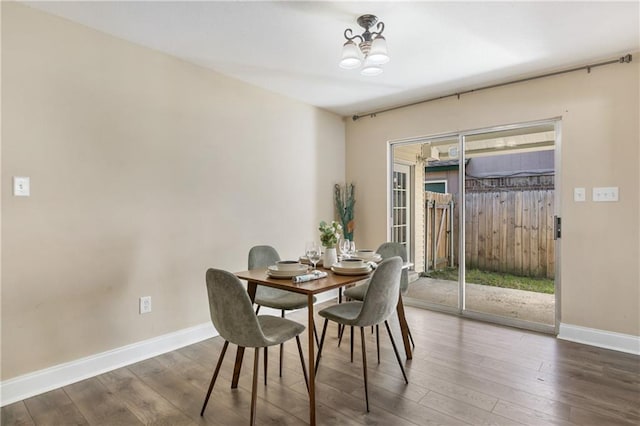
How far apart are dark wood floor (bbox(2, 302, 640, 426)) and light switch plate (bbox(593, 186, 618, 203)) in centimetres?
130

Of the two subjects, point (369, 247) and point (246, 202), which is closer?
point (246, 202)

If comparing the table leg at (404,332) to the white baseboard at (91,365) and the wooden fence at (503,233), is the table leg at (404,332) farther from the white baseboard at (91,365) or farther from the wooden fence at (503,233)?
the white baseboard at (91,365)

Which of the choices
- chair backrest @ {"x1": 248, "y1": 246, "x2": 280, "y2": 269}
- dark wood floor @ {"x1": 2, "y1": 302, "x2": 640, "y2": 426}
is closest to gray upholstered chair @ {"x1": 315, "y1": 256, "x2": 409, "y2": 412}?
dark wood floor @ {"x1": 2, "y1": 302, "x2": 640, "y2": 426}

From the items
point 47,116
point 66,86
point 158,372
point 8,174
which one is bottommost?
point 158,372

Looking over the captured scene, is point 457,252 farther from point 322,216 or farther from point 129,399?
point 129,399

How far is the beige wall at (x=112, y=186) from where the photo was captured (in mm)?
2170

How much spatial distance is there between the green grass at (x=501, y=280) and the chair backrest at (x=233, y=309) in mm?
2963

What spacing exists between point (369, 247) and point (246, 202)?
1.92 metres

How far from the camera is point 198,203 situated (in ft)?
10.2

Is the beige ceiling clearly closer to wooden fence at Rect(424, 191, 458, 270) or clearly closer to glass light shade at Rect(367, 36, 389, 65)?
glass light shade at Rect(367, 36, 389, 65)

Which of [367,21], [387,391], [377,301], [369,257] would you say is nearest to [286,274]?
[377,301]

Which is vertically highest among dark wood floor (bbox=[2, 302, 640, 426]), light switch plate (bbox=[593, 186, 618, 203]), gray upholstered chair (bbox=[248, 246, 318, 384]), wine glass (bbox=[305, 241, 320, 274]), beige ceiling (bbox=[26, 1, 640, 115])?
beige ceiling (bbox=[26, 1, 640, 115])

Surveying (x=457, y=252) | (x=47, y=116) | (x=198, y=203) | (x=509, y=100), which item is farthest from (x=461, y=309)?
(x=47, y=116)

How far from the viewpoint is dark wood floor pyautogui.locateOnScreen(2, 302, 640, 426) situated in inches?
75.9
